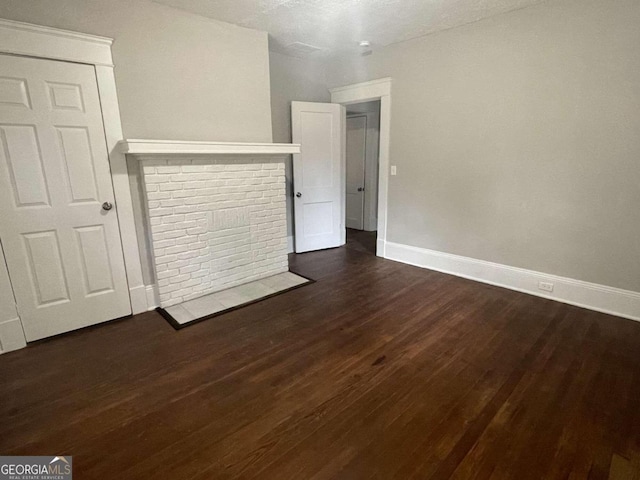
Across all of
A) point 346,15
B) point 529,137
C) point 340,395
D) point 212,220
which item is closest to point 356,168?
point 346,15

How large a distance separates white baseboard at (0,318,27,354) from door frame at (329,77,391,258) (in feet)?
12.6

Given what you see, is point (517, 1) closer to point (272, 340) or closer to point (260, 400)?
point (272, 340)

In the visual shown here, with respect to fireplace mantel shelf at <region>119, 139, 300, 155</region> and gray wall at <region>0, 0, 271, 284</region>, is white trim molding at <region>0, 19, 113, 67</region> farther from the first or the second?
fireplace mantel shelf at <region>119, 139, 300, 155</region>

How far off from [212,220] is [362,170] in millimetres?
3655

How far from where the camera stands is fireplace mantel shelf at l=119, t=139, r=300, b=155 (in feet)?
8.66

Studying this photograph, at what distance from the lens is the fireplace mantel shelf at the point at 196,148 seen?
2.64m

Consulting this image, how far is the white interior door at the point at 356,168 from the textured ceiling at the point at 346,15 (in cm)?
233

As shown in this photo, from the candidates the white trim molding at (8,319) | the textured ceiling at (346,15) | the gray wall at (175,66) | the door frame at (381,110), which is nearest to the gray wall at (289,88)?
the door frame at (381,110)

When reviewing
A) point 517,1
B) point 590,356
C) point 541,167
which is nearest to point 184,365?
point 590,356

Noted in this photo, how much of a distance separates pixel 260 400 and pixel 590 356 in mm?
2305

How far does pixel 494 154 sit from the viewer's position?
3379mm

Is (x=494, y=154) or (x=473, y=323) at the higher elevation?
(x=494, y=154)

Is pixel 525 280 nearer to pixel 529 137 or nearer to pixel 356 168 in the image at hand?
pixel 529 137

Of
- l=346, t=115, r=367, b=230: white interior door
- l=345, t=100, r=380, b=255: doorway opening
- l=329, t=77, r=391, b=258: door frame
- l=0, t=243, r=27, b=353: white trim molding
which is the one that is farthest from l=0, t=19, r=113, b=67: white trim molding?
l=346, t=115, r=367, b=230: white interior door
